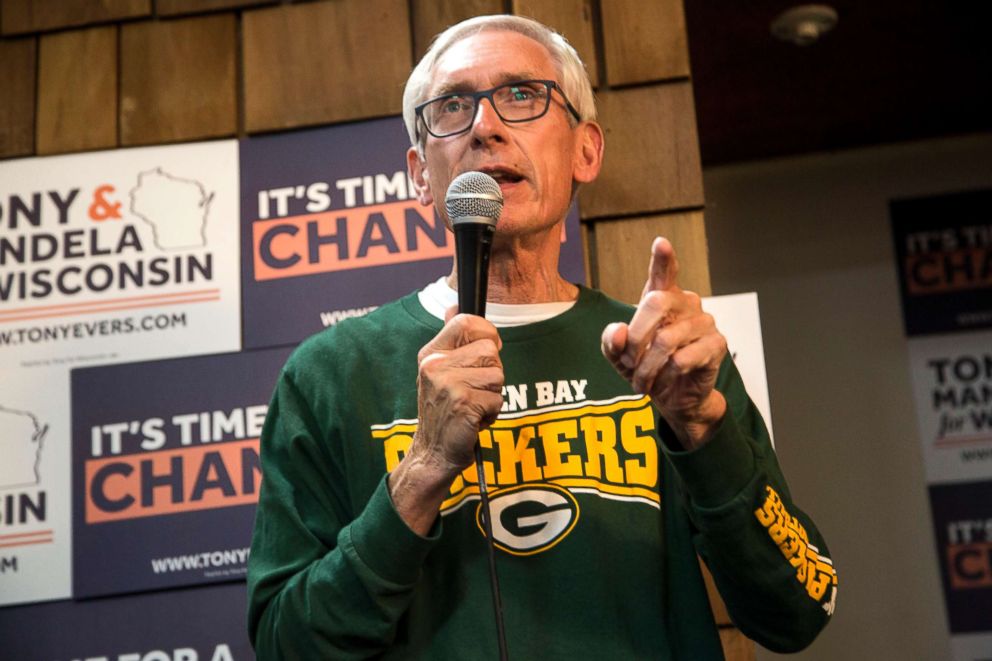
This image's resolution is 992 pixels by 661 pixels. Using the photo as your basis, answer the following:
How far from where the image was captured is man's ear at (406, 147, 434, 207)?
1.73 meters

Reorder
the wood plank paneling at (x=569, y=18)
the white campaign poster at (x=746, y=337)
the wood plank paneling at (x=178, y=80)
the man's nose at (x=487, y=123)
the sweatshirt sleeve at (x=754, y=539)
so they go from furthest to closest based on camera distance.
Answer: the wood plank paneling at (x=178, y=80) < the wood plank paneling at (x=569, y=18) < the white campaign poster at (x=746, y=337) < the man's nose at (x=487, y=123) < the sweatshirt sleeve at (x=754, y=539)

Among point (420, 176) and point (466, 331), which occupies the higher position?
point (420, 176)

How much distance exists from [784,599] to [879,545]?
3.17m

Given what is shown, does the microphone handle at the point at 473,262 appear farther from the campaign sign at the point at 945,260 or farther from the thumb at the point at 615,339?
the campaign sign at the point at 945,260

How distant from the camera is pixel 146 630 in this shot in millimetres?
2168

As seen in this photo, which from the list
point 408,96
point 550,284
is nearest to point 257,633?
point 550,284

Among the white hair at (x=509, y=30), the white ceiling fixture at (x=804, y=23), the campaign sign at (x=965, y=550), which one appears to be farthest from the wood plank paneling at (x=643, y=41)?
the campaign sign at (x=965, y=550)

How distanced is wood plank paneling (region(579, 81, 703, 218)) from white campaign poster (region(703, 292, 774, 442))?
225 millimetres

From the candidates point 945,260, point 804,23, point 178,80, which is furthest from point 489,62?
point 945,260

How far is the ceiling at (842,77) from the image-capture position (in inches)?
142

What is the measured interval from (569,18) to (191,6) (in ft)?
2.62

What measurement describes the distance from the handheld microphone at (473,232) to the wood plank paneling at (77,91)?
1389 mm

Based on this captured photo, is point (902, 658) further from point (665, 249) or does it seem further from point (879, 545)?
point (665, 249)

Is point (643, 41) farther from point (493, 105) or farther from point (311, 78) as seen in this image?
point (493, 105)
